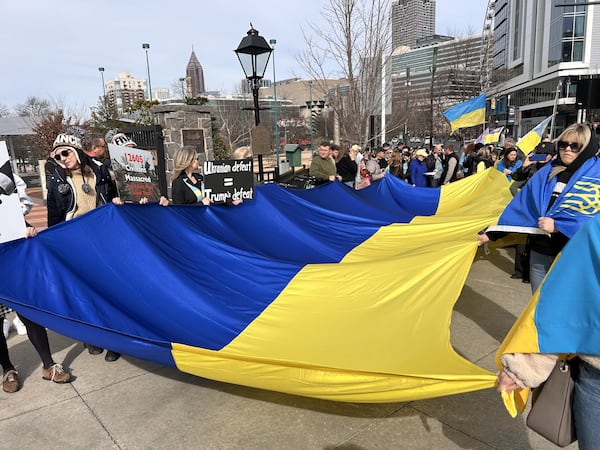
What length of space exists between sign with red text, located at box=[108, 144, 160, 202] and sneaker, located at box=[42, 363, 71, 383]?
1589mm

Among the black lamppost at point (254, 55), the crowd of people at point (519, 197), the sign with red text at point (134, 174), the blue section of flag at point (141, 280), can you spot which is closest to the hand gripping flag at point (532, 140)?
the crowd of people at point (519, 197)

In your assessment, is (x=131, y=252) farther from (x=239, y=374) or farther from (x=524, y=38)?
(x=524, y=38)

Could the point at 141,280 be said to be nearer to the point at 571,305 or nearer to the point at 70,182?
the point at 70,182

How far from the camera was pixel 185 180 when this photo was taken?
179 inches

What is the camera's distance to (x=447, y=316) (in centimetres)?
274

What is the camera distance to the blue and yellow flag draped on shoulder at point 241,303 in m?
2.57

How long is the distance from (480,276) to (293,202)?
308 cm

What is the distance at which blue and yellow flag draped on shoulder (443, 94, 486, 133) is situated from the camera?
1141 cm

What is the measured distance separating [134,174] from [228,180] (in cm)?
92

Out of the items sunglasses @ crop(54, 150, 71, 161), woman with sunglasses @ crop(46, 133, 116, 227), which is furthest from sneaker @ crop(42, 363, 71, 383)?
sunglasses @ crop(54, 150, 71, 161)

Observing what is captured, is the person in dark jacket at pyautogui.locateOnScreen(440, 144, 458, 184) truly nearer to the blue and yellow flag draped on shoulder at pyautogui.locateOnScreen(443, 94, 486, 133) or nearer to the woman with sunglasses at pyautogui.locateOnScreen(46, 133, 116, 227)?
the blue and yellow flag draped on shoulder at pyautogui.locateOnScreen(443, 94, 486, 133)

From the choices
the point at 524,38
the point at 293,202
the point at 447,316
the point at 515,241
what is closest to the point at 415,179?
the point at 293,202

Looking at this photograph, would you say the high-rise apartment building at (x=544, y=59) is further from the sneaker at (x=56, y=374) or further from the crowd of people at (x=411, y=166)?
the sneaker at (x=56, y=374)

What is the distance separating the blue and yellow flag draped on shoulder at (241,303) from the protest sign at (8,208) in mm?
119
